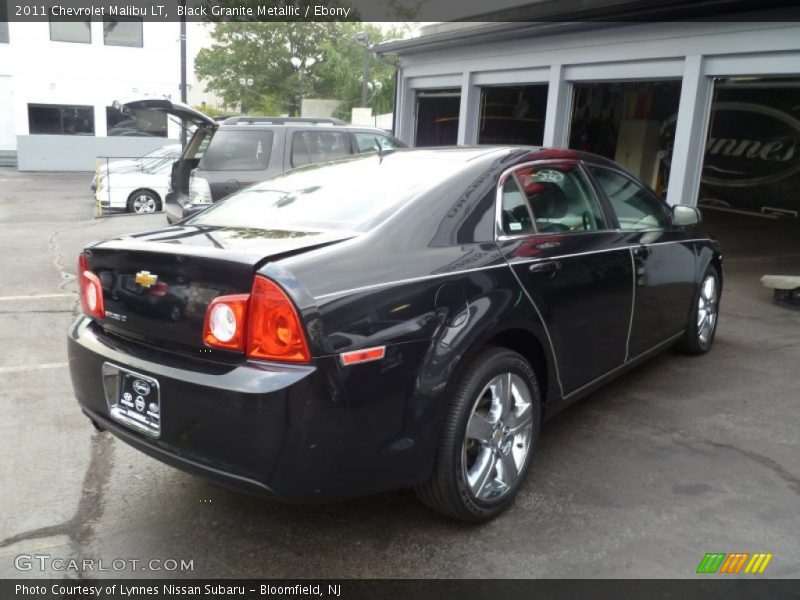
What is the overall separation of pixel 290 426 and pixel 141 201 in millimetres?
14531

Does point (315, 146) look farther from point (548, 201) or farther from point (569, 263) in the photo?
point (569, 263)

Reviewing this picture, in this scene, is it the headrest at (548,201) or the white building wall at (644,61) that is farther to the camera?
the white building wall at (644,61)

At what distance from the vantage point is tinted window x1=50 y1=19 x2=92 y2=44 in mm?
27297

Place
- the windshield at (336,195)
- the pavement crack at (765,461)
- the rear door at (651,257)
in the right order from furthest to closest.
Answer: the rear door at (651,257)
the pavement crack at (765,461)
the windshield at (336,195)

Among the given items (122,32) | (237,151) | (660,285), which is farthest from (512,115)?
(122,32)

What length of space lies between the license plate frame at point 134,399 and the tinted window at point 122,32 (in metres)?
29.2

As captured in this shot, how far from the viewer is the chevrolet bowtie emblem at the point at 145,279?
272cm

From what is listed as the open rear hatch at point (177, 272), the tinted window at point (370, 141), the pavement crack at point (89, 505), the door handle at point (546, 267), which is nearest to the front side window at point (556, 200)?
the door handle at point (546, 267)

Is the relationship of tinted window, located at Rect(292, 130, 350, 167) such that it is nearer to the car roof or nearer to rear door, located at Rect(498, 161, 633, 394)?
the car roof

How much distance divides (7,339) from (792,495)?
5573mm

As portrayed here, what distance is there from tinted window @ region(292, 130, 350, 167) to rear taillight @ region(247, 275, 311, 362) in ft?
22.2
